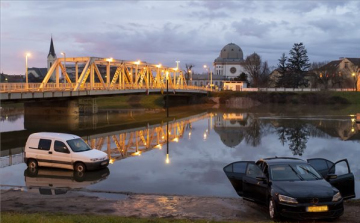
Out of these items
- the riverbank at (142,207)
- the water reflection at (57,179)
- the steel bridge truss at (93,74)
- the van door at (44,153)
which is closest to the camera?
the riverbank at (142,207)

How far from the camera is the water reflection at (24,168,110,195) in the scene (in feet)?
50.8

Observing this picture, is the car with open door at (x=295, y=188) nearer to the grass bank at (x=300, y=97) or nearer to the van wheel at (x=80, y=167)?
the van wheel at (x=80, y=167)

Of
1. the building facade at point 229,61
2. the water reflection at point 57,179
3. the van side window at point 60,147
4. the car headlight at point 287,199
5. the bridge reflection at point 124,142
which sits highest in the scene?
the building facade at point 229,61

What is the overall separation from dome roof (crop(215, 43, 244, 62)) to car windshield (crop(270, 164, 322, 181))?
182720mm

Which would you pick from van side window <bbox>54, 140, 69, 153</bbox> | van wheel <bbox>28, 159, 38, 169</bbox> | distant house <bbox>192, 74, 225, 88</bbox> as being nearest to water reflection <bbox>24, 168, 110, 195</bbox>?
van wheel <bbox>28, 159, 38, 169</bbox>

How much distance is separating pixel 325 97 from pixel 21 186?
305 feet

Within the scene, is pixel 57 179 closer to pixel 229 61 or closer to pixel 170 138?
pixel 170 138

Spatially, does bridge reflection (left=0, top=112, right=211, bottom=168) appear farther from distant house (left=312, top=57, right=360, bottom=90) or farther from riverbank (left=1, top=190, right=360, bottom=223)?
distant house (left=312, top=57, right=360, bottom=90)

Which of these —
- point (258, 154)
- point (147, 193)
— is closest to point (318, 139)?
point (258, 154)

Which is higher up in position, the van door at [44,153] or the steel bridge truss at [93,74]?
the steel bridge truss at [93,74]

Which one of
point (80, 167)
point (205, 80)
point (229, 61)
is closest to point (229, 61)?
point (229, 61)

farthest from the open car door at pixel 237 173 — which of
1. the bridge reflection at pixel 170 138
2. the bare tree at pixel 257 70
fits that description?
the bare tree at pixel 257 70

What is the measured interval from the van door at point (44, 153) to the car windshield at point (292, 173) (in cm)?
1162

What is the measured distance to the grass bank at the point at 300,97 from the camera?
97.8 m
